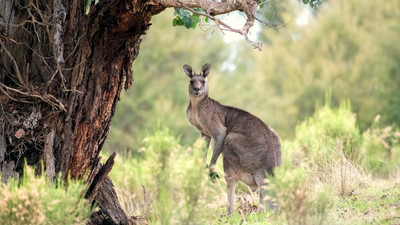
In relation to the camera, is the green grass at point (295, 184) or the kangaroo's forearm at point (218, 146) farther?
the kangaroo's forearm at point (218, 146)

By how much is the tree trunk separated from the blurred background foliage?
2162 centimetres

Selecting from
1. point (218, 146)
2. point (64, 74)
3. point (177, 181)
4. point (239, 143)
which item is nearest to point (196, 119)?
point (218, 146)

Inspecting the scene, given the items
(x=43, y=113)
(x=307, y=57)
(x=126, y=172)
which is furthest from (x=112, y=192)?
(x=307, y=57)

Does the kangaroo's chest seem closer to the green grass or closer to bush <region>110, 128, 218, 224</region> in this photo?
the green grass

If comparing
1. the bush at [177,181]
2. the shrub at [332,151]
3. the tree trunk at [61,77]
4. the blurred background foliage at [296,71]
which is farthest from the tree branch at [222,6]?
the blurred background foliage at [296,71]

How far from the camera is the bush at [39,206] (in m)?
5.63

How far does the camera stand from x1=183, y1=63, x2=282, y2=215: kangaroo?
30.1 ft

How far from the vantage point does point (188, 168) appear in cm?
595

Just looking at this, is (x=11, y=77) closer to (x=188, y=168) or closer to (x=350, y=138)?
(x=188, y=168)

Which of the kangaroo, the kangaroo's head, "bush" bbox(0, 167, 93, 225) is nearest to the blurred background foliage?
the kangaroo's head

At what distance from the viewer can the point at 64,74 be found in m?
7.64

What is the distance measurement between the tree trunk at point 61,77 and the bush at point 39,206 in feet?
5.18

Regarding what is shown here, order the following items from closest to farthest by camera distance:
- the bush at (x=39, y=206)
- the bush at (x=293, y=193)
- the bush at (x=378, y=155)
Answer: the bush at (x=39, y=206)
the bush at (x=293, y=193)
the bush at (x=378, y=155)

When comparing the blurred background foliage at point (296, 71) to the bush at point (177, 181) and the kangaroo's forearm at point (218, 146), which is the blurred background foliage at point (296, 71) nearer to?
the kangaroo's forearm at point (218, 146)
